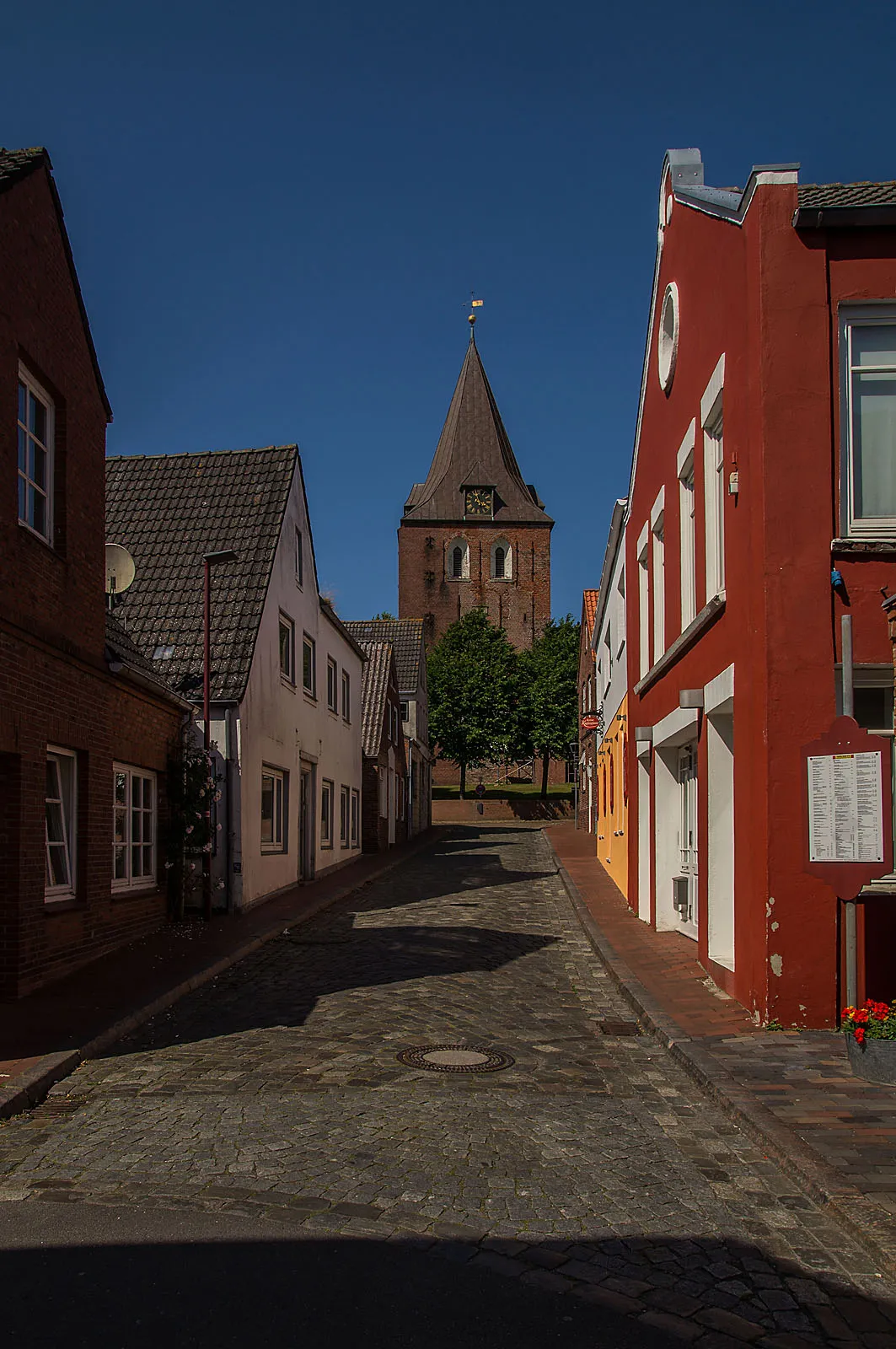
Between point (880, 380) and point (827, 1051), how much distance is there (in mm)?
4784

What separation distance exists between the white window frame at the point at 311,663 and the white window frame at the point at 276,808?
100 inches

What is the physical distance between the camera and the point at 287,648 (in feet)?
72.3

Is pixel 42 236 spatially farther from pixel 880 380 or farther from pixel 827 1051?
pixel 827 1051

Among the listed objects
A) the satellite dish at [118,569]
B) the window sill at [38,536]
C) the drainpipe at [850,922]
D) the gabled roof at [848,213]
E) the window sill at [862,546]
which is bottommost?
the drainpipe at [850,922]

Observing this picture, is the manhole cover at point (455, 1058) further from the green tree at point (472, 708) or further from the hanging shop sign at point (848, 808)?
the green tree at point (472, 708)

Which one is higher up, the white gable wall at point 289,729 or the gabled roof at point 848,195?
the gabled roof at point 848,195

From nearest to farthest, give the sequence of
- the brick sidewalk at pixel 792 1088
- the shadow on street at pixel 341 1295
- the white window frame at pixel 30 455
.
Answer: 1. the shadow on street at pixel 341 1295
2. the brick sidewalk at pixel 792 1088
3. the white window frame at pixel 30 455

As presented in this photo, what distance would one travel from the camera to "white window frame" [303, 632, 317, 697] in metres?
23.8

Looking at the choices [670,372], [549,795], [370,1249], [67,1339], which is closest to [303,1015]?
[370,1249]

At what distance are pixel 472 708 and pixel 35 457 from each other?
60.3 m

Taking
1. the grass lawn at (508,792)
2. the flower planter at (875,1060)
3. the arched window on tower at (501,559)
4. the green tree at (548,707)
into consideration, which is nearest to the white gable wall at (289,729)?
the flower planter at (875,1060)

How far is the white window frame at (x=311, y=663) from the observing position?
2375 centimetres

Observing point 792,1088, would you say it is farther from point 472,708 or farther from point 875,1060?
point 472,708

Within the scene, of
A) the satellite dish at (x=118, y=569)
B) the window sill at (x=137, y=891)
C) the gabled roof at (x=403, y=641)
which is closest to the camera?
the window sill at (x=137, y=891)
